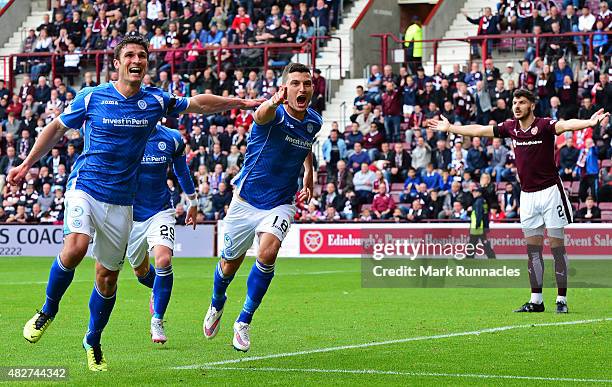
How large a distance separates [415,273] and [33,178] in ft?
55.3

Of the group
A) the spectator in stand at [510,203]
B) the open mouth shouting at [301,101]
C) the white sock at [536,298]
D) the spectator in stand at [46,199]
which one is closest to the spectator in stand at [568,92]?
the spectator in stand at [510,203]

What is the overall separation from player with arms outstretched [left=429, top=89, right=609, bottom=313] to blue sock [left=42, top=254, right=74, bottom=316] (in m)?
6.19

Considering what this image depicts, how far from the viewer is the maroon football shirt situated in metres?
14.5

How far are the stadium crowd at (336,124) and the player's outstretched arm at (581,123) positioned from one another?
11.4 metres

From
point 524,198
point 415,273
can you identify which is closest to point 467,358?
point 524,198

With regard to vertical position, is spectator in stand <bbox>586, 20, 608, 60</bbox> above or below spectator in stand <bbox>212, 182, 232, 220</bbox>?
above

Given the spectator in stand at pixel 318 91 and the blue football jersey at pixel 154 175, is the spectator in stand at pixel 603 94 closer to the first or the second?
the spectator in stand at pixel 318 91

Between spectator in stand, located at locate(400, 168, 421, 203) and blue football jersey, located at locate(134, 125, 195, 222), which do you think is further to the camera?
spectator in stand, located at locate(400, 168, 421, 203)

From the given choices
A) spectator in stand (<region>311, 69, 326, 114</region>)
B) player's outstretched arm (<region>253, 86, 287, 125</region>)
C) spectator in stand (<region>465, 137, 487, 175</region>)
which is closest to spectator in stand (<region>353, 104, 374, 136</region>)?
spectator in stand (<region>311, 69, 326, 114</region>)

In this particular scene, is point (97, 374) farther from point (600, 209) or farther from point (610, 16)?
point (610, 16)

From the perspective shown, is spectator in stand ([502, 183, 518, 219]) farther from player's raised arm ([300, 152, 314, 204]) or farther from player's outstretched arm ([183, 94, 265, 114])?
player's outstretched arm ([183, 94, 265, 114])

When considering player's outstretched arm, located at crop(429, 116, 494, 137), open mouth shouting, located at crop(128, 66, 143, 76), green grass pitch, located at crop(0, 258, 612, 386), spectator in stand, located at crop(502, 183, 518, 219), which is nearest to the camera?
green grass pitch, located at crop(0, 258, 612, 386)

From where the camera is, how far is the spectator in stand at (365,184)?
98.2 feet

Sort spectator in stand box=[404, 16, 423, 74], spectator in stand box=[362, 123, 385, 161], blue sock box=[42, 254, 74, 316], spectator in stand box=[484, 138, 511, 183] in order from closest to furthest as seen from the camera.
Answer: blue sock box=[42, 254, 74, 316]
spectator in stand box=[484, 138, 511, 183]
spectator in stand box=[362, 123, 385, 161]
spectator in stand box=[404, 16, 423, 74]
